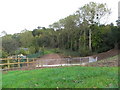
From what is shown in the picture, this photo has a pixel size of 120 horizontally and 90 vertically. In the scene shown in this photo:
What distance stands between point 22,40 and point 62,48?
1018 centimetres

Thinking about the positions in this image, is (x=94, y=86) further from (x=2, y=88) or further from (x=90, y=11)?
(x=90, y=11)

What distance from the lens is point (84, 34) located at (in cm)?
3438

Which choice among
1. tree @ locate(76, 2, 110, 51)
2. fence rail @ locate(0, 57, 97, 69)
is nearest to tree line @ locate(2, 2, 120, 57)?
tree @ locate(76, 2, 110, 51)

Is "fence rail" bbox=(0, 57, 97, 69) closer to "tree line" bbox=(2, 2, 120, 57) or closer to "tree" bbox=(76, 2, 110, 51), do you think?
"tree line" bbox=(2, 2, 120, 57)

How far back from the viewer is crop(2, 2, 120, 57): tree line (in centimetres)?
2889

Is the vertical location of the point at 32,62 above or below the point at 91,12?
below

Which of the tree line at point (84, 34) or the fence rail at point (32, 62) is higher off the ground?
the tree line at point (84, 34)

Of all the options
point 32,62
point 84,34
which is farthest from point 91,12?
point 32,62

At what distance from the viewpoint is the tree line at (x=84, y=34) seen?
28.9m

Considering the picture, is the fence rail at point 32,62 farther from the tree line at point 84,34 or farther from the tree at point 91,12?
the tree at point 91,12

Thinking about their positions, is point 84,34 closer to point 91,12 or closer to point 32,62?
point 91,12

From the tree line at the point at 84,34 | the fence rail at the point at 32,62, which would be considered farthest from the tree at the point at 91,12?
the fence rail at the point at 32,62

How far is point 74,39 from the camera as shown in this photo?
37.9m

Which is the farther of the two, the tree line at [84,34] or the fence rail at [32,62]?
the tree line at [84,34]
